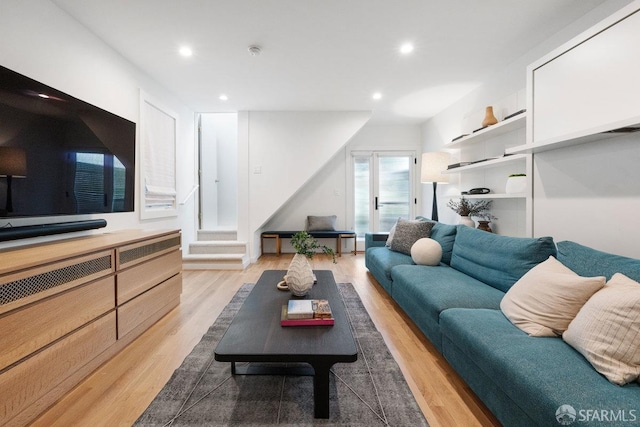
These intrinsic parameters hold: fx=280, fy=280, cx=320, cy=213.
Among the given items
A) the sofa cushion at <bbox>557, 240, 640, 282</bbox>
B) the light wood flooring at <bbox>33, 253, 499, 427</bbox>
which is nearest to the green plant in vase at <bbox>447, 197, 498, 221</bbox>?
the light wood flooring at <bbox>33, 253, 499, 427</bbox>

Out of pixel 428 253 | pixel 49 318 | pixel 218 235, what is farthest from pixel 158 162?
pixel 428 253

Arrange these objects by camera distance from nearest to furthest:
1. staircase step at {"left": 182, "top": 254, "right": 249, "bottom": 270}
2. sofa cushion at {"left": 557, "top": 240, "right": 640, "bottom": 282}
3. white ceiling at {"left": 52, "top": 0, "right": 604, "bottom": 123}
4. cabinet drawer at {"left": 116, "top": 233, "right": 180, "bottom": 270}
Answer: sofa cushion at {"left": 557, "top": 240, "right": 640, "bottom": 282}, cabinet drawer at {"left": 116, "top": 233, "right": 180, "bottom": 270}, white ceiling at {"left": 52, "top": 0, "right": 604, "bottom": 123}, staircase step at {"left": 182, "top": 254, "right": 249, "bottom": 270}

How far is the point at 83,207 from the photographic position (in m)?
2.17

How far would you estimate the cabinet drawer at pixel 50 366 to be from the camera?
49.3 inches

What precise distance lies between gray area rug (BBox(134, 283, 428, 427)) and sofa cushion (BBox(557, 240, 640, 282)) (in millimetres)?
1189

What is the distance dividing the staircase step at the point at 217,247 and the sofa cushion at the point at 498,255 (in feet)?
11.0

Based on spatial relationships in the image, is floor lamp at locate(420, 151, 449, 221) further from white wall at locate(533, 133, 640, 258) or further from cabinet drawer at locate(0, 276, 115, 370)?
cabinet drawer at locate(0, 276, 115, 370)

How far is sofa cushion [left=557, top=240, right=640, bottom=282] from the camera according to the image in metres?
1.35

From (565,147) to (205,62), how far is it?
3546 millimetres

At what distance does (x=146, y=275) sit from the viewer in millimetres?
2340

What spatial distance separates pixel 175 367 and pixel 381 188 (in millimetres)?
4971

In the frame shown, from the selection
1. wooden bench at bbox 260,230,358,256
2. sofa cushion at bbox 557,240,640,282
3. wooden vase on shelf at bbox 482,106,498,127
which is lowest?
wooden bench at bbox 260,230,358,256

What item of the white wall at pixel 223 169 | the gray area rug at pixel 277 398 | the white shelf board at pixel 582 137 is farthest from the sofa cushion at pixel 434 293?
the white wall at pixel 223 169

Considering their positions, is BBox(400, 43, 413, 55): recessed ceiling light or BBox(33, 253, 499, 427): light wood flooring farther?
BBox(400, 43, 413, 55): recessed ceiling light
